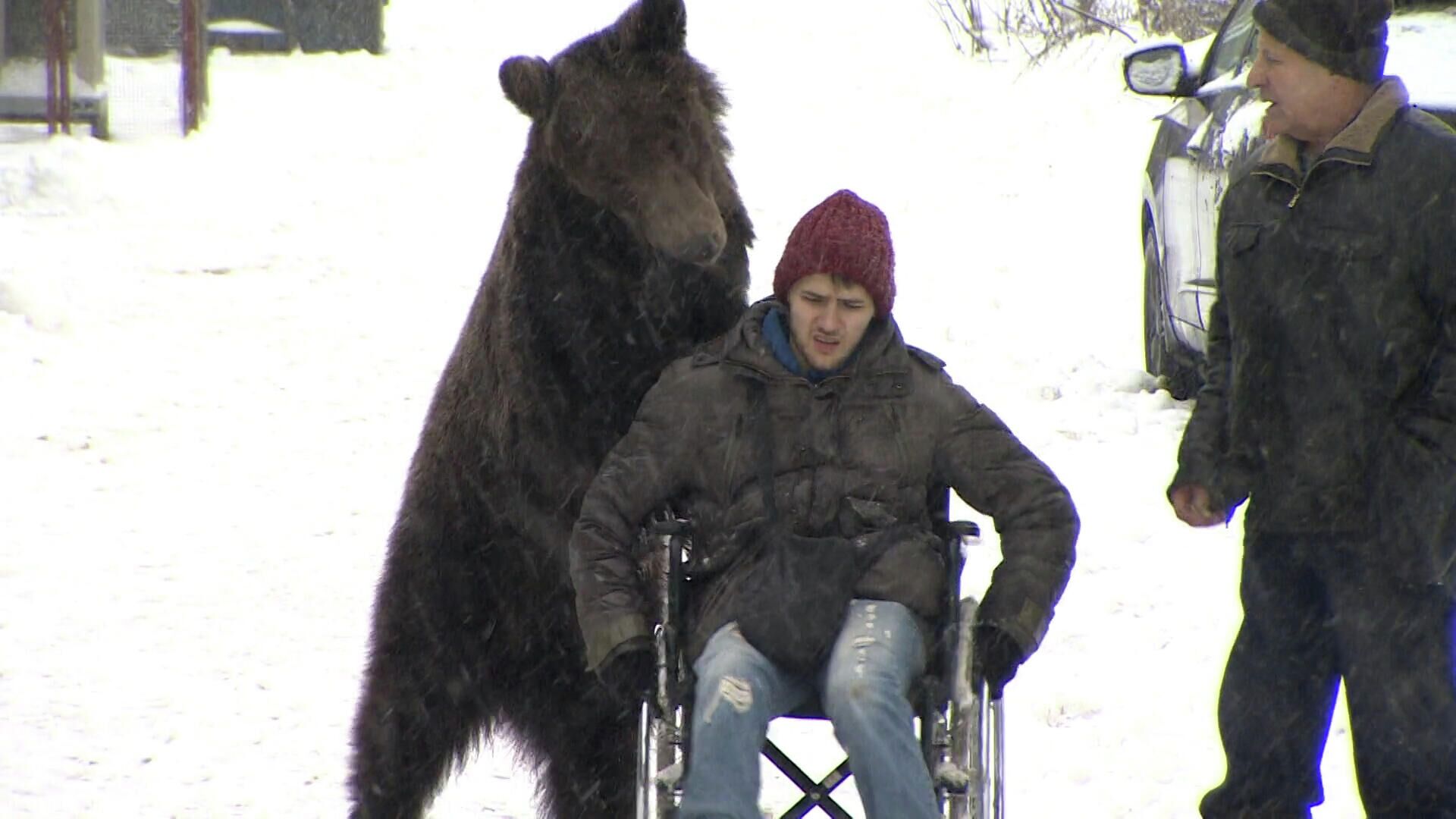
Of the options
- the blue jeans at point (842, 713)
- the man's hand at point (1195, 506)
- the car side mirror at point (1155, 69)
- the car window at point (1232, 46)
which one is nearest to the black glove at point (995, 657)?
the blue jeans at point (842, 713)

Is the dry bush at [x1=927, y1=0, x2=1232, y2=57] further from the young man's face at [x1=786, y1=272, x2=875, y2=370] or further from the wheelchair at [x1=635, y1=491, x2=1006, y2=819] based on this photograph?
the wheelchair at [x1=635, y1=491, x2=1006, y2=819]

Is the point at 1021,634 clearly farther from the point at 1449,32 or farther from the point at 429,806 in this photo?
the point at 1449,32

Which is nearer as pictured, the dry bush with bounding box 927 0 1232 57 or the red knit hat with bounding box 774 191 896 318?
the red knit hat with bounding box 774 191 896 318

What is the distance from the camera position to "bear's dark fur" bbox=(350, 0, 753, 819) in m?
3.15

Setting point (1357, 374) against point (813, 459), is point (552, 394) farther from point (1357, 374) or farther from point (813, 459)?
point (1357, 374)

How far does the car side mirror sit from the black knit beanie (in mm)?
3613

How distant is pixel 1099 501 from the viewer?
5766 mm

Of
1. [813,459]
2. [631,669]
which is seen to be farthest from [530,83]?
[631,669]

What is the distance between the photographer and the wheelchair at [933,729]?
291cm

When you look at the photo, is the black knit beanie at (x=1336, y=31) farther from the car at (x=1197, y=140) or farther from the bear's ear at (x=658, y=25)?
the car at (x=1197, y=140)

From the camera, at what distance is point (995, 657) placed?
2824 mm

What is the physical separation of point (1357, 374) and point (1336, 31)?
60 centimetres

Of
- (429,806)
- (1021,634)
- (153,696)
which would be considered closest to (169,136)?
(153,696)

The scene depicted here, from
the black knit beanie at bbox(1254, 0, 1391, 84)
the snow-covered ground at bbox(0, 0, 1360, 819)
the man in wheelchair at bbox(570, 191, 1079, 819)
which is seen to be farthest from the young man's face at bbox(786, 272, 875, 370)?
the snow-covered ground at bbox(0, 0, 1360, 819)
